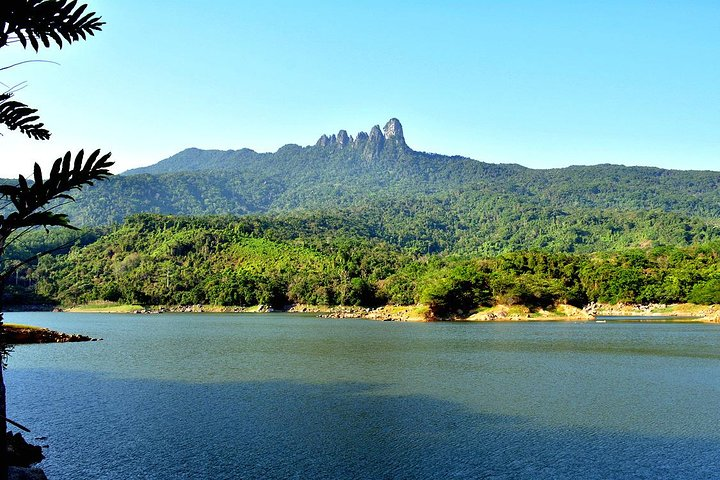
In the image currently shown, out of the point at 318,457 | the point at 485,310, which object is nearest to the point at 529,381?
the point at 318,457

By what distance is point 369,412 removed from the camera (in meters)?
25.2

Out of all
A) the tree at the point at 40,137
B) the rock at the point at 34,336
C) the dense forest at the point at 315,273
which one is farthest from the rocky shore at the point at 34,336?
the dense forest at the point at 315,273

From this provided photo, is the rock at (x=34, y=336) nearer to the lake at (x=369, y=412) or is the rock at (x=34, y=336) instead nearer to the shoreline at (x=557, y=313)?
the lake at (x=369, y=412)

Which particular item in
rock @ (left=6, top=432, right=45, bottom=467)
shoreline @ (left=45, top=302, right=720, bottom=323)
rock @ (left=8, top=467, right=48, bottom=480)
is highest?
rock @ (left=8, top=467, right=48, bottom=480)

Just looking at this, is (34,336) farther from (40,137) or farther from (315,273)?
(315,273)

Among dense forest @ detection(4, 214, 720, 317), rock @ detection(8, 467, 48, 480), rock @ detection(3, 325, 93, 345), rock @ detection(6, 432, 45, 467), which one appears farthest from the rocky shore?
dense forest @ detection(4, 214, 720, 317)

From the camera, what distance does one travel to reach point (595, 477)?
55.7ft

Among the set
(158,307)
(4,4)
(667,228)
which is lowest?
(158,307)

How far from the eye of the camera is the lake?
17891 millimetres

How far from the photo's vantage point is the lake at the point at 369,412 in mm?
17891

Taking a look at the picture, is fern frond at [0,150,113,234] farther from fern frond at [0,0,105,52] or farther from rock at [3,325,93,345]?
rock at [3,325,93,345]

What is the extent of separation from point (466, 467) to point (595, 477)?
151 inches

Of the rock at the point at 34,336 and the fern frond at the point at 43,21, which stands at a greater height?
the fern frond at the point at 43,21

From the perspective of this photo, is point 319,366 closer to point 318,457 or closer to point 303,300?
point 318,457
